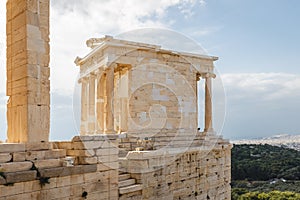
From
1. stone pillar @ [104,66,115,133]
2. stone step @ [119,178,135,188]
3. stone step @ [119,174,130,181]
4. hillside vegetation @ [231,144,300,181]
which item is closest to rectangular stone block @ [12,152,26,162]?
stone step @ [119,178,135,188]

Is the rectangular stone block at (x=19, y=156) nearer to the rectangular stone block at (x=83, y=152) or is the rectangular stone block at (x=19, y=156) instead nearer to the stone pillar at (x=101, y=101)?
the rectangular stone block at (x=83, y=152)

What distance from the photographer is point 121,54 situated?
14359mm

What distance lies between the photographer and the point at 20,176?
21.3 feet

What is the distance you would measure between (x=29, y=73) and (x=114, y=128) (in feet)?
25.4

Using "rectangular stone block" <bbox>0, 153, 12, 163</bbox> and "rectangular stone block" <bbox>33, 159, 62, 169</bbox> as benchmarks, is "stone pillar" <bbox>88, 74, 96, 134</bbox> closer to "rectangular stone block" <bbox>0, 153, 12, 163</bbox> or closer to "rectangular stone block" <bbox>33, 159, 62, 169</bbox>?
"rectangular stone block" <bbox>33, 159, 62, 169</bbox>

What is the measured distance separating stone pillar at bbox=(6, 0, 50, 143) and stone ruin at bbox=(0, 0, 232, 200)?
0.02m

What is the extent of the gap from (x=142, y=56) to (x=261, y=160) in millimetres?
29478

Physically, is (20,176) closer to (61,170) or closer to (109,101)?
(61,170)

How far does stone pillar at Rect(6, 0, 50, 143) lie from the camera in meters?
7.27

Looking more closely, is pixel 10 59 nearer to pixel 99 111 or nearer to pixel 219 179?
pixel 99 111

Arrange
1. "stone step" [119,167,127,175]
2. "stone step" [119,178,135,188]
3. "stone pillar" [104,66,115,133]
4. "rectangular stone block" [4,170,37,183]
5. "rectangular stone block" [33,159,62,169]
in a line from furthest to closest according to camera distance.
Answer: "stone pillar" [104,66,115,133]
"stone step" [119,167,127,175]
"stone step" [119,178,135,188]
"rectangular stone block" [33,159,62,169]
"rectangular stone block" [4,170,37,183]

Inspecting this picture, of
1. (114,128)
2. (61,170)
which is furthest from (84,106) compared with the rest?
(61,170)

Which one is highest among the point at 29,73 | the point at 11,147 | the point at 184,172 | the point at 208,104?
the point at 29,73

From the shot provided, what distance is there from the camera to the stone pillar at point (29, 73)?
7273mm
